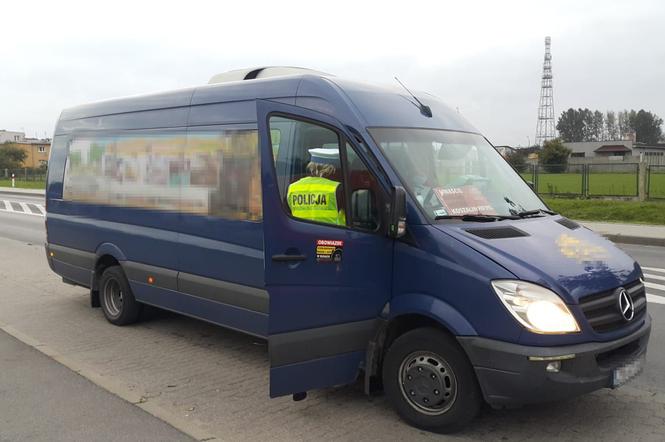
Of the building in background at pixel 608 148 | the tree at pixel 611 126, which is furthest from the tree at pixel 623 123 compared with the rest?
the building in background at pixel 608 148

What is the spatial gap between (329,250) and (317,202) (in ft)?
1.09

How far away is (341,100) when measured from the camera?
4.27 m

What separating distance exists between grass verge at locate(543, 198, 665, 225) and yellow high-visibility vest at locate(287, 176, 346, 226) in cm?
1496

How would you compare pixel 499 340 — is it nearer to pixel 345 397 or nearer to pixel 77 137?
pixel 345 397

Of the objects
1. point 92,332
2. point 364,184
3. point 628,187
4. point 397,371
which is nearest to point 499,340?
point 397,371

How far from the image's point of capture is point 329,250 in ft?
13.0

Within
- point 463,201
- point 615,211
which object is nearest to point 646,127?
point 615,211

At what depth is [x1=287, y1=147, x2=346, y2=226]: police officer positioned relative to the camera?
4.01m

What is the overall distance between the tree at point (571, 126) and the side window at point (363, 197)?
153916 millimetres

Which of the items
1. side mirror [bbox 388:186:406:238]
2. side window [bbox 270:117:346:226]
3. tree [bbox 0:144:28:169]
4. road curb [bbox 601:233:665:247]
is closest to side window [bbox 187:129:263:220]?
side window [bbox 270:117:346:226]

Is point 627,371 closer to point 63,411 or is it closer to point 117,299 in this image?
point 63,411

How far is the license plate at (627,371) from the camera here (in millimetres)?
3625

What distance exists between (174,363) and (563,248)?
342 centimetres

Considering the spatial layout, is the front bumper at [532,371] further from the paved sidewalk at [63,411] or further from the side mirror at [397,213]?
the paved sidewalk at [63,411]
